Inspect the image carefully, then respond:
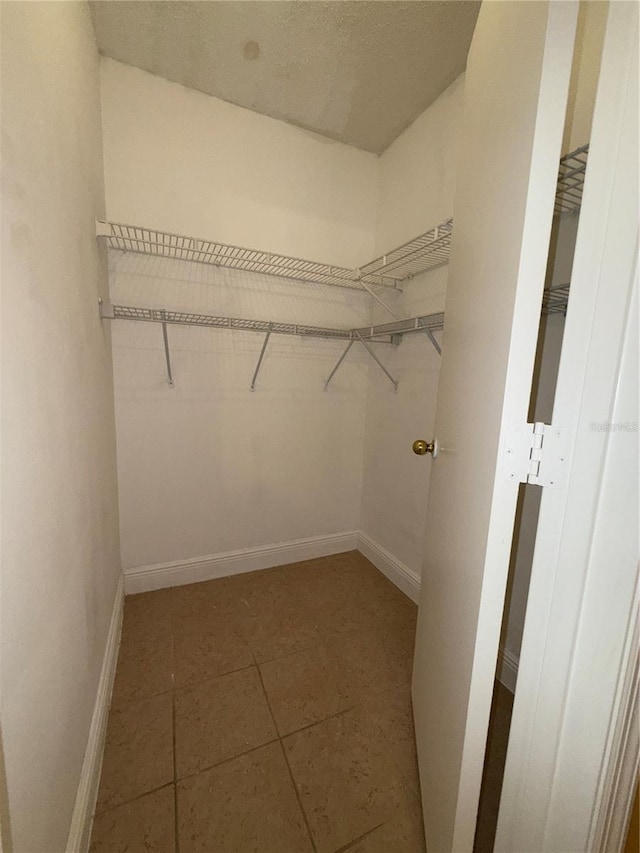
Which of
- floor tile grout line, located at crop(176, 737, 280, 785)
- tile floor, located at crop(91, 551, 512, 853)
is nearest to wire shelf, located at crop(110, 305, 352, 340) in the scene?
tile floor, located at crop(91, 551, 512, 853)

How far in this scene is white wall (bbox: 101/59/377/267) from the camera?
1.57 metres

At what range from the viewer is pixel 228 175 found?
5.78ft

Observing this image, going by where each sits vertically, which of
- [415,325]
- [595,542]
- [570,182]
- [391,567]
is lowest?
[391,567]

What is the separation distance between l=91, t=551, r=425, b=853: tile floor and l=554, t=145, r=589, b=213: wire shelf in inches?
67.1

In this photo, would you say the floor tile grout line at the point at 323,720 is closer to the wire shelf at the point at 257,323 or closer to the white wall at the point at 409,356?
the white wall at the point at 409,356

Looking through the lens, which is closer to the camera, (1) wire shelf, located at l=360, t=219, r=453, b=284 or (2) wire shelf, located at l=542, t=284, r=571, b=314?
(2) wire shelf, located at l=542, t=284, r=571, b=314

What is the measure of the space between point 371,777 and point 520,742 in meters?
0.72

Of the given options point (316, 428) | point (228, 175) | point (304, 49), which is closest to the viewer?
point (304, 49)

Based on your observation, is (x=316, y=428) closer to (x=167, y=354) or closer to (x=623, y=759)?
(x=167, y=354)

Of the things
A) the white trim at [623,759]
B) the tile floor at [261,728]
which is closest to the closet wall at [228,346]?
the tile floor at [261,728]

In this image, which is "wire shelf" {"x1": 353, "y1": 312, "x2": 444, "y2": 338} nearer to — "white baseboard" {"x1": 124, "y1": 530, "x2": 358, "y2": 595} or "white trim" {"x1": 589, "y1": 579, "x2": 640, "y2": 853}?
"white trim" {"x1": 589, "y1": 579, "x2": 640, "y2": 853}

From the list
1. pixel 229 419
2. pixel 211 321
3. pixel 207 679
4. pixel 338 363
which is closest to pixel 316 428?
pixel 338 363

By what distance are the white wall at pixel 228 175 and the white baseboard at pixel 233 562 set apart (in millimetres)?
1762

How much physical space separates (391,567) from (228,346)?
1600mm
